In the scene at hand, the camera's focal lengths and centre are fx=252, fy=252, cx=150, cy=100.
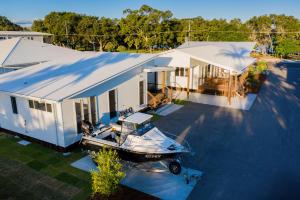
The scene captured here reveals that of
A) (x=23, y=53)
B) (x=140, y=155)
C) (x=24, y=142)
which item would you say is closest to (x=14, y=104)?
(x=24, y=142)

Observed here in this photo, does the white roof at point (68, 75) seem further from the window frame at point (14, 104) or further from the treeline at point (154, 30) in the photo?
the treeline at point (154, 30)

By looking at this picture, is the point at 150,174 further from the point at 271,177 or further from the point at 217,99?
the point at 217,99

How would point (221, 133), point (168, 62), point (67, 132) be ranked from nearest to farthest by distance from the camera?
1. point (67, 132)
2. point (221, 133)
3. point (168, 62)

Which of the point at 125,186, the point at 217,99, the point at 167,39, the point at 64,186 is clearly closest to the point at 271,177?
the point at 125,186

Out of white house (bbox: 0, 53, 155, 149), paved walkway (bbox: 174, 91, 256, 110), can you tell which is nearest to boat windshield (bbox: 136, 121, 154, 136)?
white house (bbox: 0, 53, 155, 149)

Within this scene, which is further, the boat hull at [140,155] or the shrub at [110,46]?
the shrub at [110,46]

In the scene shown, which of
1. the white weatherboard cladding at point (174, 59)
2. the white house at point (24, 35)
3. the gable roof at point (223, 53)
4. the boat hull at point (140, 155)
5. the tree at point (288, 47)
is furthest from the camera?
the tree at point (288, 47)

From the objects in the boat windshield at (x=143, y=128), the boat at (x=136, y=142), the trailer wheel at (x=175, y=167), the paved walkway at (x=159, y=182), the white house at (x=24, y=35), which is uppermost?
the white house at (x=24, y=35)

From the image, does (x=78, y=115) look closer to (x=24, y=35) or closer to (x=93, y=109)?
(x=93, y=109)

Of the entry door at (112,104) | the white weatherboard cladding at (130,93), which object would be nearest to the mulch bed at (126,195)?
the entry door at (112,104)
